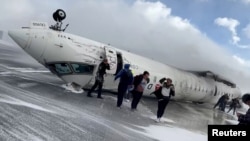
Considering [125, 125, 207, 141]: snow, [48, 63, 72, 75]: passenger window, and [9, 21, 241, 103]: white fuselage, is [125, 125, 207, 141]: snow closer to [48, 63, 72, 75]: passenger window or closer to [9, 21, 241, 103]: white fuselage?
[9, 21, 241, 103]: white fuselage

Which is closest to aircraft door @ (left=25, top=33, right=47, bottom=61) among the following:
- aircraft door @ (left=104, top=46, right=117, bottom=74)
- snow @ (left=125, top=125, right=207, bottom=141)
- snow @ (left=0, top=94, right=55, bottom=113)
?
aircraft door @ (left=104, top=46, right=117, bottom=74)

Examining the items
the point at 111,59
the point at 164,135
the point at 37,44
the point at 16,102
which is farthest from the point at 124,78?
the point at 37,44

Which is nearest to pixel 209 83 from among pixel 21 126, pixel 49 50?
pixel 49 50

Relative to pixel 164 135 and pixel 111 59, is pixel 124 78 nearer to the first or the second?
pixel 111 59

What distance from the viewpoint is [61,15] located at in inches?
581

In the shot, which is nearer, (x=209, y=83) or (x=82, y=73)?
(x=82, y=73)

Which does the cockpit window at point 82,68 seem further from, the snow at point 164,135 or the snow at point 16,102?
the snow at point 164,135

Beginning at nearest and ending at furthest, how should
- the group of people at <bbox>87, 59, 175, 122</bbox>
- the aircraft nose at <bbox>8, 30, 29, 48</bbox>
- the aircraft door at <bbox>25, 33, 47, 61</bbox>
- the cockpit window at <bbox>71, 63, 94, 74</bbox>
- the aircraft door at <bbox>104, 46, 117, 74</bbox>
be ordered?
the group of people at <bbox>87, 59, 175, 122</bbox> < the aircraft nose at <bbox>8, 30, 29, 48</bbox> < the aircraft door at <bbox>25, 33, 47, 61</bbox> < the cockpit window at <bbox>71, 63, 94, 74</bbox> < the aircraft door at <bbox>104, 46, 117, 74</bbox>

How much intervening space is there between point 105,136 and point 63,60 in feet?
26.5

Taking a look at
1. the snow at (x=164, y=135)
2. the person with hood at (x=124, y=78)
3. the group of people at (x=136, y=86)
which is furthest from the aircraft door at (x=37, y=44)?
the snow at (x=164, y=135)

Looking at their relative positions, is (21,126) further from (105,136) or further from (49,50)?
(49,50)

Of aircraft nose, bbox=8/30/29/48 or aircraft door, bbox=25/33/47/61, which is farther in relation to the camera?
aircraft door, bbox=25/33/47/61

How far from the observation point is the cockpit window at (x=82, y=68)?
14367 millimetres

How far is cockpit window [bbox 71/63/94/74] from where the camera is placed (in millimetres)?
14367
